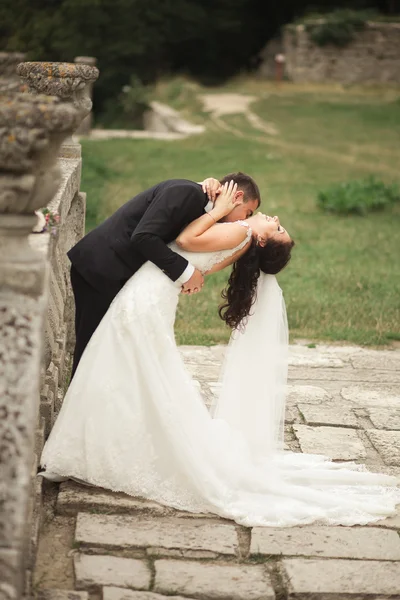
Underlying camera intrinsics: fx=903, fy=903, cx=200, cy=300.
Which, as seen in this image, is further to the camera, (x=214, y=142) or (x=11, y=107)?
(x=214, y=142)

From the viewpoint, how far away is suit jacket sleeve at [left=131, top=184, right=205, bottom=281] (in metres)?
4.14

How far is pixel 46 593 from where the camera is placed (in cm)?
320

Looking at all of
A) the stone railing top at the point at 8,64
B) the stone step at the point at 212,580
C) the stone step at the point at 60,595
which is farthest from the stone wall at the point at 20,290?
the stone railing top at the point at 8,64

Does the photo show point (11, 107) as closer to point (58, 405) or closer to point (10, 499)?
point (10, 499)

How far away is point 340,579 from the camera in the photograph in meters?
3.51

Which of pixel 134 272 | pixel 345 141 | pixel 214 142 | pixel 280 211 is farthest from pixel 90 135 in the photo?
pixel 134 272

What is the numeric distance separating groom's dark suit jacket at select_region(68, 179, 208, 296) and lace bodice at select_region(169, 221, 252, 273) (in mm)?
85

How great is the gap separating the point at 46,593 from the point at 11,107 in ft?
5.56

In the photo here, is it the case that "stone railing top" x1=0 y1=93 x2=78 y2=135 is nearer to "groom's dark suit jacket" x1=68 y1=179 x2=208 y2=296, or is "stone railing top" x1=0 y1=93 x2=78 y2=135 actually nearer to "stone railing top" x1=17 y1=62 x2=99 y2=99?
"groom's dark suit jacket" x1=68 y1=179 x2=208 y2=296

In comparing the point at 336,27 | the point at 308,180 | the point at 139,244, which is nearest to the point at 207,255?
the point at 139,244

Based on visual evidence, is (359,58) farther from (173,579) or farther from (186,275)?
(173,579)

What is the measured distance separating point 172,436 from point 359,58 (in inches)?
1033

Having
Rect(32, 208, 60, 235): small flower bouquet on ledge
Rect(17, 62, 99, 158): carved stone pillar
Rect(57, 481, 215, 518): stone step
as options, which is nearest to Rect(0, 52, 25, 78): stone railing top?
Rect(17, 62, 99, 158): carved stone pillar

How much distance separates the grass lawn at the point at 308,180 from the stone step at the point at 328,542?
3.11m
